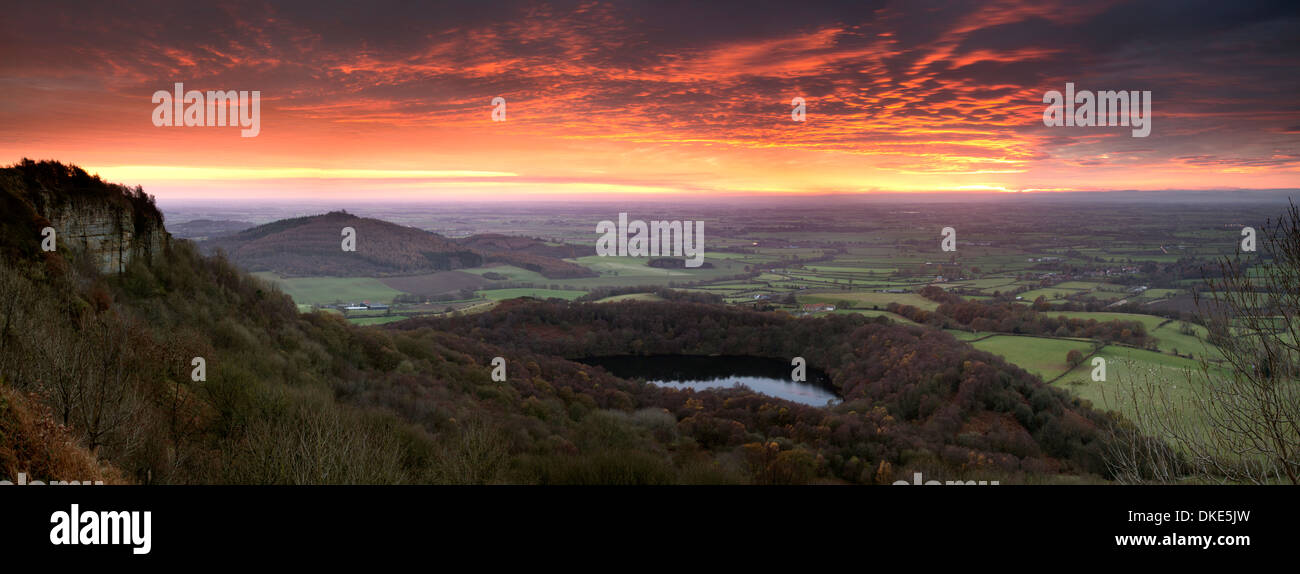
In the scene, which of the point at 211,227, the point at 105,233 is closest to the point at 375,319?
the point at 211,227

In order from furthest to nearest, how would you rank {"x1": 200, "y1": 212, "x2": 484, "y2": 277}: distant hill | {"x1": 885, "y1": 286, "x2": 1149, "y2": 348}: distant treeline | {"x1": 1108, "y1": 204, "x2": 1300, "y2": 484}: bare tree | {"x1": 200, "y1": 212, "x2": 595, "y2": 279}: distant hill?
{"x1": 200, "y1": 212, "x2": 595, "y2": 279}: distant hill → {"x1": 200, "y1": 212, "x2": 484, "y2": 277}: distant hill → {"x1": 885, "y1": 286, "x2": 1149, "y2": 348}: distant treeline → {"x1": 1108, "y1": 204, "x2": 1300, "y2": 484}: bare tree

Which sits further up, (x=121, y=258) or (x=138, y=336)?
(x=121, y=258)

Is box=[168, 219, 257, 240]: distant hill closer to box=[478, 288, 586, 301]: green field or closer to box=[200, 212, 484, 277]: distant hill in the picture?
box=[200, 212, 484, 277]: distant hill

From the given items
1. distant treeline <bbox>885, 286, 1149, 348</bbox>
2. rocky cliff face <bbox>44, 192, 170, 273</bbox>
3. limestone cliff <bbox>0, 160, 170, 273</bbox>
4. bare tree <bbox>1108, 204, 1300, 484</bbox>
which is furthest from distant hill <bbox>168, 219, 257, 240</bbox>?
distant treeline <bbox>885, 286, 1149, 348</bbox>

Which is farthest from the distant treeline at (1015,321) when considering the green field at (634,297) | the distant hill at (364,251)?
the distant hill at (364,251)

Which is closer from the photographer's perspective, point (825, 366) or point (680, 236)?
point (825, 366)

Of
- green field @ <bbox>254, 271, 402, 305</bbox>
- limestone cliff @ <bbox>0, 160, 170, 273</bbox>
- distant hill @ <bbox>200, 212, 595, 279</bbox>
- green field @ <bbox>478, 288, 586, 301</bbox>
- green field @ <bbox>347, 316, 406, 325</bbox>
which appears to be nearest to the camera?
limestone cliff @ <bbox>0, 160, 170, 273</bbox>

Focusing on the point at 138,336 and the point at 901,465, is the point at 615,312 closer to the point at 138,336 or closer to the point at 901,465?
the point at 901,465
